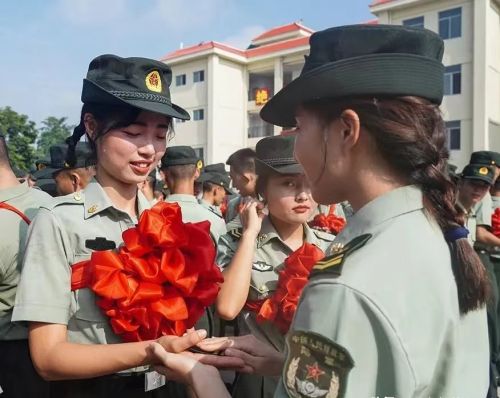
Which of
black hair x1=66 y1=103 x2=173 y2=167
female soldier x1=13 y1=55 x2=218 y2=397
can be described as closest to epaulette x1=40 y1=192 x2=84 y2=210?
female soldier x1=13 y1=55 x2=218 y2=397

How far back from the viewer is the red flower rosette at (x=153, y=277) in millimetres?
1792

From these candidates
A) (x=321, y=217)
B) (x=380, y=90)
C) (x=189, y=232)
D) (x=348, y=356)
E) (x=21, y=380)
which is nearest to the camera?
(x=348, y=356)

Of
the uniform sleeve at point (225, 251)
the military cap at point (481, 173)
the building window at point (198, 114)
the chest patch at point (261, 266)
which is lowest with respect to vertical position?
the chest patch at point (261, 266)

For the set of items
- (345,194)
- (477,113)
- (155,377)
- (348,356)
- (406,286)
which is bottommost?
(155,377)

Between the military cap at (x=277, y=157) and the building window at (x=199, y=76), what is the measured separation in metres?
28.5

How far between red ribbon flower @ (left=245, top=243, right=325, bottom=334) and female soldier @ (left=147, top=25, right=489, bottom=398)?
103 cm

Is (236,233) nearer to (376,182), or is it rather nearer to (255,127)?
(376,182)

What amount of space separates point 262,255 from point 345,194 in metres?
1.52

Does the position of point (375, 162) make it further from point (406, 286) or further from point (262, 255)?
point (262, 255)

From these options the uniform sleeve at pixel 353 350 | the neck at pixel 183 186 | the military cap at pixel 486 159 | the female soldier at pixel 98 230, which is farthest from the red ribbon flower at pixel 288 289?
the military cap at pixel 486 159

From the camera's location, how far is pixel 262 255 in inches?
112

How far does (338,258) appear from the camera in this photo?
1163mm

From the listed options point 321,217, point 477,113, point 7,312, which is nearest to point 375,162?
point 7,312

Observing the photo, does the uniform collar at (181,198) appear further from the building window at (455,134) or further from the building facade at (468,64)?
the building window at (455,134)
